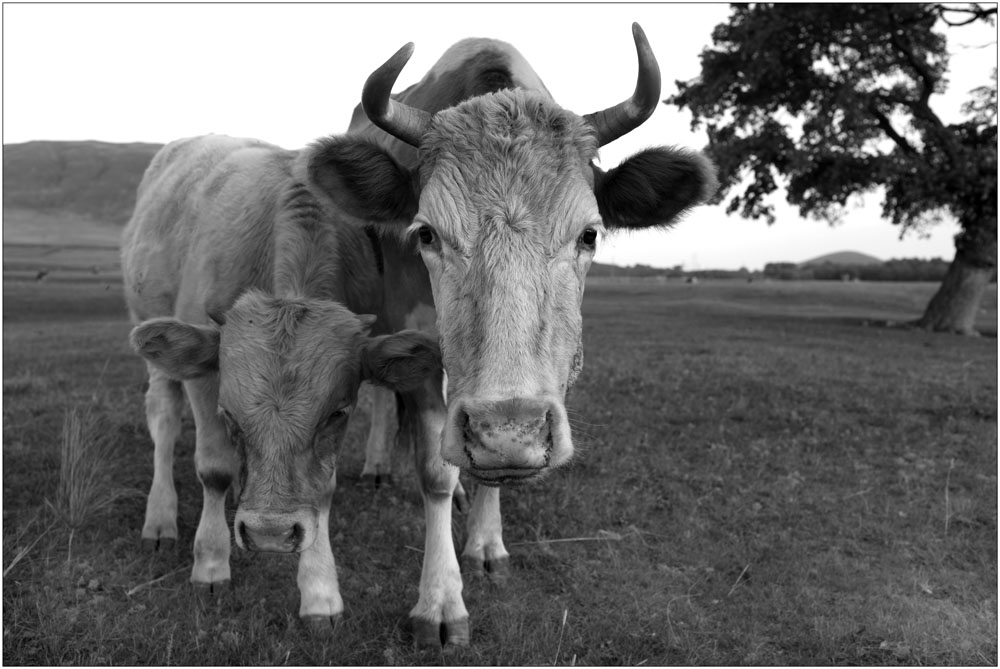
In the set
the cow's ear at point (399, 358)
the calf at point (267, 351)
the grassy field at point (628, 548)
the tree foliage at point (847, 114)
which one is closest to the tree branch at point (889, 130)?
the tree foliage at point (847, 114)

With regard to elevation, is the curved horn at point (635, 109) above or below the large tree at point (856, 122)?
below

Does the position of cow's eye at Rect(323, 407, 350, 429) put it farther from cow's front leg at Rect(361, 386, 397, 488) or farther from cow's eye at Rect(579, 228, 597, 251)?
cow's front leg at Rect(361, 386, 397, 488)

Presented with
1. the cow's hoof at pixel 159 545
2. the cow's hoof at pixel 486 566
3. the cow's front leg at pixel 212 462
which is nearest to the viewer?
the cow's front leg at pixel 212 462

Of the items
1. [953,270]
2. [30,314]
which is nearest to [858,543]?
[953,270]

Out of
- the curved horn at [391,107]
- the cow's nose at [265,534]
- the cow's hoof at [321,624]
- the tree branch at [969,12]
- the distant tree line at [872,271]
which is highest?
the tree branch at [969,12]

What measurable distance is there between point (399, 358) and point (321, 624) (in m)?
1.81

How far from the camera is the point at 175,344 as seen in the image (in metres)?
4.65

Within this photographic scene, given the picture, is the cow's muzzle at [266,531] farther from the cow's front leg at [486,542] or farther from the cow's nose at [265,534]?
the cow's front leg at [486,542]

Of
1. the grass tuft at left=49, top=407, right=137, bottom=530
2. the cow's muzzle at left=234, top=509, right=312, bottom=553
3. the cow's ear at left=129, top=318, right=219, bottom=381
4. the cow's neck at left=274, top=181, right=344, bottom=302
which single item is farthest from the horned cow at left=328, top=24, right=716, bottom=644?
the grass tuft at left=49, top=407, right=137, bottom=530

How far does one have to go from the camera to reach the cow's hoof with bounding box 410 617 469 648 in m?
4.69

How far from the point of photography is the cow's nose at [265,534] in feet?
13.7

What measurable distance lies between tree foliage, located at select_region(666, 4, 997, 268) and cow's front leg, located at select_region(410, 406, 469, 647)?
22771 mm

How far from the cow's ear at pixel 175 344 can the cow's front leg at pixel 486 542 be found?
2.41m

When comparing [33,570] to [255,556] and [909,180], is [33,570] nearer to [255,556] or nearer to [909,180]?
[255,556]
